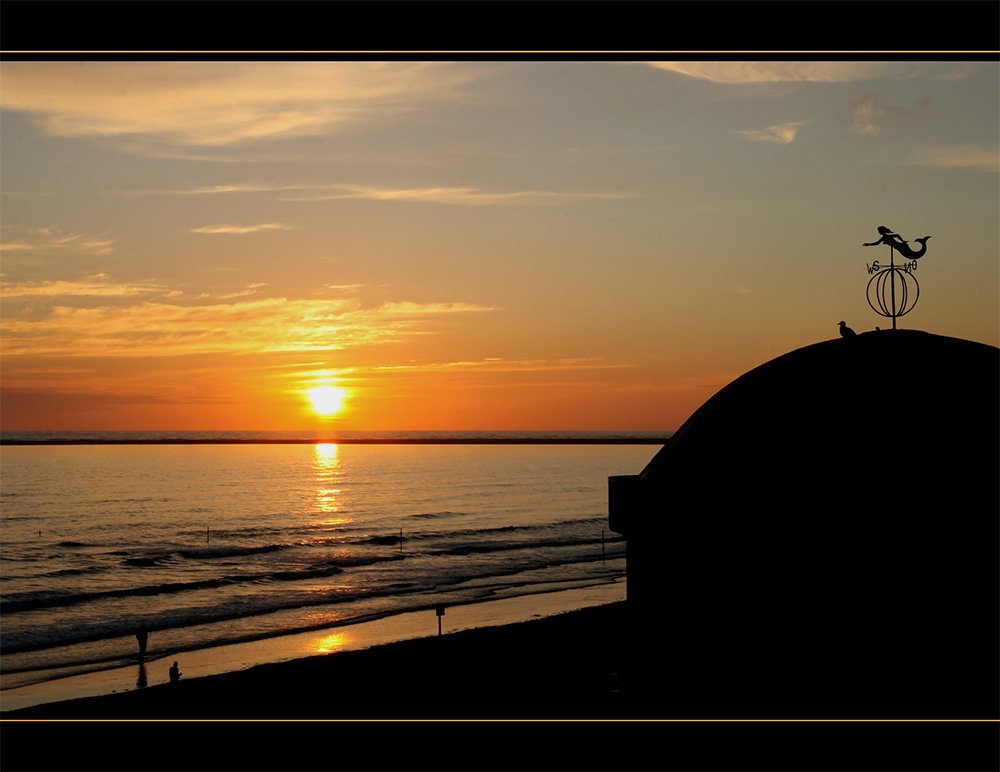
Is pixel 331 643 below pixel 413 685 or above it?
below

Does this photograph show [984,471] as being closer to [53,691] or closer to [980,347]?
[980,347]

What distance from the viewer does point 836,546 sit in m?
6.04

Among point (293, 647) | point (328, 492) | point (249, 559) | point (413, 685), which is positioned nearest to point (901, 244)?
point (413, 685)

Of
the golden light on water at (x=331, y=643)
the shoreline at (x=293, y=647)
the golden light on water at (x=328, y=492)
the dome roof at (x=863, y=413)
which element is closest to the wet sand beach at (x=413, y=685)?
the shoreline at (x=293, y=647)

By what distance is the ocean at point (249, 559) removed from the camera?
108ft

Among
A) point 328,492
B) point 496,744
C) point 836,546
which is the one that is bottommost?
point 328,492

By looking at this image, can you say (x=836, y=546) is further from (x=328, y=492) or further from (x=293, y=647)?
(x=328, y=492)

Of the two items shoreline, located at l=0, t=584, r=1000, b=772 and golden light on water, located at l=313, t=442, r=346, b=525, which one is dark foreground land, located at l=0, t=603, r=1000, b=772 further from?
golden light on water, located at l=313, t=442, r=346, b=525

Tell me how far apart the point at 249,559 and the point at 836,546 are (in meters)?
52.4

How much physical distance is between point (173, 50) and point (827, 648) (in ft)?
19.0

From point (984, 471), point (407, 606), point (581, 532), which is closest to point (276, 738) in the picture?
point (984, 471)

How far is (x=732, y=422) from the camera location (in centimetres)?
705

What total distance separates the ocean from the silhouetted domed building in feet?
79.3

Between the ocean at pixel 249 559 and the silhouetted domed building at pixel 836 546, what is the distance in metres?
24.2
